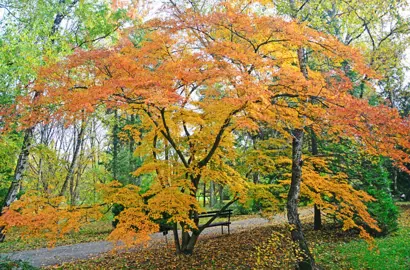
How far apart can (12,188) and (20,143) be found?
5.13 feet

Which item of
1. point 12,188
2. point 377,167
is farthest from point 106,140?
point 377,167

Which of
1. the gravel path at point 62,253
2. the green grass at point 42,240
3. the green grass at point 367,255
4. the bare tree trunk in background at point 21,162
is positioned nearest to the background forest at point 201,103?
the green grass at point 367,255

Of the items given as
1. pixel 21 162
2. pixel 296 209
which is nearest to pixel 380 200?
pixel 296 209

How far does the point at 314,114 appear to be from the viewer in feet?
18.5

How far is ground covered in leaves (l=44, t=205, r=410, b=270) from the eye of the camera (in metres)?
6.25

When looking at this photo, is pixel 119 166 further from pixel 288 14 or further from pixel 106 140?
pixel 288 14

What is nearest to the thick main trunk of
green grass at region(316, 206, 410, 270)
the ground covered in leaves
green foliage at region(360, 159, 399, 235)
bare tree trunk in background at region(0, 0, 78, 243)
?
the ground covered in leaves

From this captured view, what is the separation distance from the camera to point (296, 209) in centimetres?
590

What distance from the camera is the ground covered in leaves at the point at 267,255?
6254 mm

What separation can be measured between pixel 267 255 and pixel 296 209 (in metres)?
1.75

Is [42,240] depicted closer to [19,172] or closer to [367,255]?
[19,172]

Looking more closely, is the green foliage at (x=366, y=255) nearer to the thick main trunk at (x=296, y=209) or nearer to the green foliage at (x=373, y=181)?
the green foliage at (x=373, y=181)

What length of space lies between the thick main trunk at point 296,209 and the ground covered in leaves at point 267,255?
0.23m

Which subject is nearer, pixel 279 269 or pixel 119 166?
pixel 279 269
